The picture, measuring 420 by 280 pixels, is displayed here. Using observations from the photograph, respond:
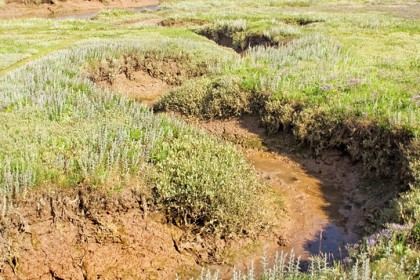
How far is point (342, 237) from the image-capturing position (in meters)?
9.55

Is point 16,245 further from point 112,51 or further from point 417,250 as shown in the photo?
point 112,51

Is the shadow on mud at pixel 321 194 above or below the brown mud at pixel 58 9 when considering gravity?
below

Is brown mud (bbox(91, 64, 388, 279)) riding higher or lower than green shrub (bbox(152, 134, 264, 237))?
lower

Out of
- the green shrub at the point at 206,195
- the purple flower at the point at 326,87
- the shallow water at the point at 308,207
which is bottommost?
the shallow water at the point at 308,207

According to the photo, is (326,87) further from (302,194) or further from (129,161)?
(129,161)

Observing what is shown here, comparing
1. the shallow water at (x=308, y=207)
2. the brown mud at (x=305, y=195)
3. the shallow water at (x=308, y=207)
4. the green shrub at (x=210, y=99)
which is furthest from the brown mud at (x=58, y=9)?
the shallow water at (x=308, y=207)

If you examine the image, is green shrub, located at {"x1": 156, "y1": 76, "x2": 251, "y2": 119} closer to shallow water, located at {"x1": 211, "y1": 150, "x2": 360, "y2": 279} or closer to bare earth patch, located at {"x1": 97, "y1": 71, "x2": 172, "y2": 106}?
shallow water, located at {"x1": 211, "y1": 150, "x2": 360, "y2": 279}

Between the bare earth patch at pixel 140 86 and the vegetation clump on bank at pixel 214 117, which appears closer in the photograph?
the vegetation clump on bank at pixel 214 117

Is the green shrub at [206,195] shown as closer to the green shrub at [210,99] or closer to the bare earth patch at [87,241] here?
the bare earth patch at [87,241]

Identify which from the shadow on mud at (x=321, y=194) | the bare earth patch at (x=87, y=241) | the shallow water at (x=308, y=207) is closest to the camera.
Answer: the bare earth patch at (x=87, y=241)

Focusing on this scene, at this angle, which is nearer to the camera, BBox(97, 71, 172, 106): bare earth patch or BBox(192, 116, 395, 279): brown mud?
BBox(192, 116, 395, 279): brown mud

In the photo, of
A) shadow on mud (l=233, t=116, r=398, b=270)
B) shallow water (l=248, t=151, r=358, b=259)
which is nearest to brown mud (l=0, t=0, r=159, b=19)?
shadow on mud (l=233, t=116, r=398, b=270)

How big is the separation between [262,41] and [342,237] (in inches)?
755

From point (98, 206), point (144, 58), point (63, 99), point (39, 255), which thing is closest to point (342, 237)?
point (98, 206)
